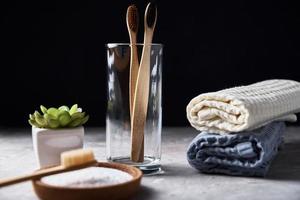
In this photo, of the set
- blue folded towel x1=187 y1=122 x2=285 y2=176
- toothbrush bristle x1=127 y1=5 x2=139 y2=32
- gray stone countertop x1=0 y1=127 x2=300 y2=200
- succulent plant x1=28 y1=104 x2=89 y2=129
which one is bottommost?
gray stone countertop x1=0 y1=127 x2=300 y2=200

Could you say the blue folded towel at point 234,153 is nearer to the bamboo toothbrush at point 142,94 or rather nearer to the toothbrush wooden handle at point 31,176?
the bamboo toothbrush at point 142,94

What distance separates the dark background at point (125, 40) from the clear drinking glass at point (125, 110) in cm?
62

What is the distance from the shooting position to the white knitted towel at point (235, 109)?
112 cm

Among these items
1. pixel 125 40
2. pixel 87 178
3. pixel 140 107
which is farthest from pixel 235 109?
pixel 125 40

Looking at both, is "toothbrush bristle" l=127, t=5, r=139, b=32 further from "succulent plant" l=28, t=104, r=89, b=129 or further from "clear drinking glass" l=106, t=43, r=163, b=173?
"succulent plant" l=28, t=104, r=89, b=129

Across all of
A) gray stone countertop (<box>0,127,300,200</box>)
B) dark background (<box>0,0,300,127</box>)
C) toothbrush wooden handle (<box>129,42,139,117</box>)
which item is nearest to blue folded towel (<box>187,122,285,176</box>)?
gray stone countertop (<box>0,127,300,200</box>)

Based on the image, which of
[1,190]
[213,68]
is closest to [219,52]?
[213,68]

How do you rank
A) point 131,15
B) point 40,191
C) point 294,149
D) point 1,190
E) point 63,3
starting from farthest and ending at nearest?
point 63,3 → point 294,149 → point 131,15 → point 1,190 → point 40,191

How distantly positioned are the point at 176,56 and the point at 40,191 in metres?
0.95

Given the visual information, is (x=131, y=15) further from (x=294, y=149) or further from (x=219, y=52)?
(x=219, y=52)

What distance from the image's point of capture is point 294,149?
1.44 meters

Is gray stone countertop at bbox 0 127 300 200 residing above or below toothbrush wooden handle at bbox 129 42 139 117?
below

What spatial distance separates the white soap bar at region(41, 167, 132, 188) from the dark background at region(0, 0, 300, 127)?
81 cm

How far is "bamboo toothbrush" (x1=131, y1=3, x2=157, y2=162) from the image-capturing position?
Answer: 116 cm
